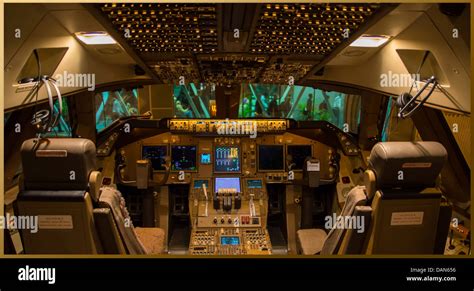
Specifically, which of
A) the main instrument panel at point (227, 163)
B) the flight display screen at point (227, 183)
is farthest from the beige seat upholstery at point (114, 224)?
the flight display screen at point (227, 183)

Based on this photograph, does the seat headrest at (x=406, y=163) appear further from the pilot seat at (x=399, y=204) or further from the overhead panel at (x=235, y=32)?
the overhead panel at (x=235, y=32)

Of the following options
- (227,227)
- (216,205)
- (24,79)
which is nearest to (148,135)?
(216,205)

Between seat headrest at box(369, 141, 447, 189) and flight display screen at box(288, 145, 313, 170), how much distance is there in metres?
2.46

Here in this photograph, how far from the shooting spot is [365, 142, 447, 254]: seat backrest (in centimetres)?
167

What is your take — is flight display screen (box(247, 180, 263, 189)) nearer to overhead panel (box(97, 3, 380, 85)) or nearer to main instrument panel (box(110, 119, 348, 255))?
main instrument panel (box(110, 119, 348, 255))

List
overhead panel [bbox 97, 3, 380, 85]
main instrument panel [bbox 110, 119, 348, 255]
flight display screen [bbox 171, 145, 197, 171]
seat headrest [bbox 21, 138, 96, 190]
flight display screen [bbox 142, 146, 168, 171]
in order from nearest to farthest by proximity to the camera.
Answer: overhead panel [bbox 97, 3, 380, 85]
seat headrest [bbox 21, 138, 96, 190]
main instrument panel [bbox 110, 119, 348, 255]
flight display screen [bbox 142, 146, 168, 171]
flight display screen [bbox 171, 145, 197, 171]

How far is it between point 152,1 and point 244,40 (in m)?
0.58

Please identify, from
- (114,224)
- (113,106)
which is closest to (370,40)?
(114,224)

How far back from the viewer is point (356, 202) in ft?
5.93

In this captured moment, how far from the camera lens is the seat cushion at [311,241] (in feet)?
8.47

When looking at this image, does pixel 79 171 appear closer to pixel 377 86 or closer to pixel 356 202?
pixel 356 202

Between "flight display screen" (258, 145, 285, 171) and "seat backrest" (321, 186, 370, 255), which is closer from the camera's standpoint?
"seat backrest" (321, 186, 370, 255)

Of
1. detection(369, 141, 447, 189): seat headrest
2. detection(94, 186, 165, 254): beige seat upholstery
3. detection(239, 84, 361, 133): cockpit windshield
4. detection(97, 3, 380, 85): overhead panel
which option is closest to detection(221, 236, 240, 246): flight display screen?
detection(239, 84, 361, 133): cockpit windshield

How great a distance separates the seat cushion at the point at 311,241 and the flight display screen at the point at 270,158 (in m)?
1.42
